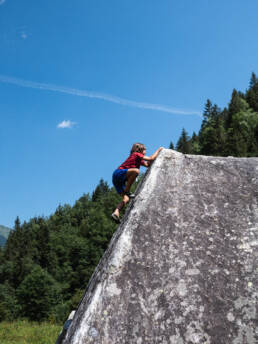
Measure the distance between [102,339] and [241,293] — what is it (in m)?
1.45

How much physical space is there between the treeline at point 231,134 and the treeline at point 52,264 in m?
29.0

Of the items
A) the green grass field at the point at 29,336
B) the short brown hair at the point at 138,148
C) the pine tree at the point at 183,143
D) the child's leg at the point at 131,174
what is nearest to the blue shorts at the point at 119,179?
the child's leg at the point at 131,174

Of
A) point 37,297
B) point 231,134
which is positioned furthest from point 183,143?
point 37,297

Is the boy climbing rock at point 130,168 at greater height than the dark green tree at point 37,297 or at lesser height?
greater

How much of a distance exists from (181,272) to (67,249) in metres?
80.0

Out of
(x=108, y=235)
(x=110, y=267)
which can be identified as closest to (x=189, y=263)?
(x=110, y=267)

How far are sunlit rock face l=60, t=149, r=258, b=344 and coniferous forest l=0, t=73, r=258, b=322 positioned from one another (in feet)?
132

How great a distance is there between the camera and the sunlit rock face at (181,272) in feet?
9.66

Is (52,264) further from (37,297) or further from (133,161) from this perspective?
(133,161)

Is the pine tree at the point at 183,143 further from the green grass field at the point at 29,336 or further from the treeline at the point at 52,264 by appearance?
the green grass field at the point at 29,336

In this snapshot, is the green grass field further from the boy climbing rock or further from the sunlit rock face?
the sunlit rock face

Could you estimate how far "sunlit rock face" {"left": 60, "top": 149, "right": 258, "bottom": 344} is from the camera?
116 inches

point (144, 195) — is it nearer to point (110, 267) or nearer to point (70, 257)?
point (110, 267)

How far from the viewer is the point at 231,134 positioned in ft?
264
